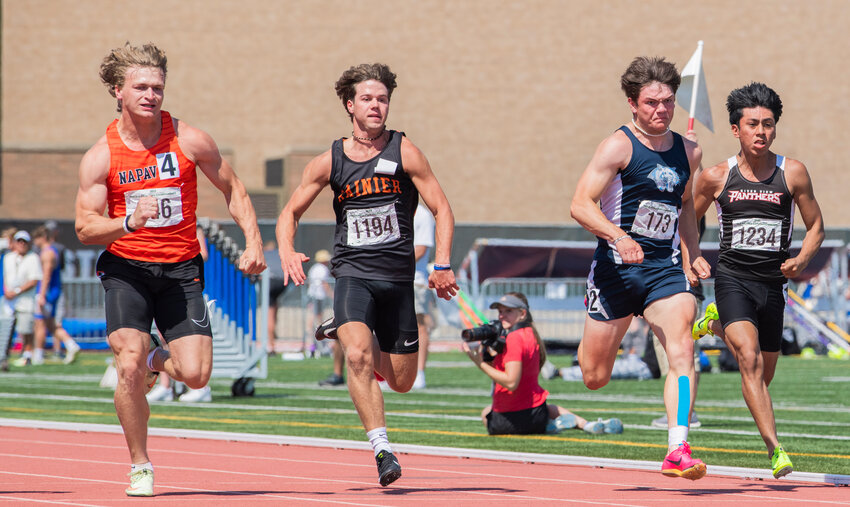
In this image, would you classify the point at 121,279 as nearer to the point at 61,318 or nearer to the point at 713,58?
the point at 61,318

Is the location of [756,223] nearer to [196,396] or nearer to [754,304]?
[754,304]

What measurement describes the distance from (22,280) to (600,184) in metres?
16.3

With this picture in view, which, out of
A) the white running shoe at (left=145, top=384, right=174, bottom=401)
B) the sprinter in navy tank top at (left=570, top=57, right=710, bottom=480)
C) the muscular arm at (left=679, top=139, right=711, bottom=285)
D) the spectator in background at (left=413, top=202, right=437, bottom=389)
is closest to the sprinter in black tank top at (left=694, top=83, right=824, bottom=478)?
the muscular arm at (left=679, top=139, right=711, bottom=285)

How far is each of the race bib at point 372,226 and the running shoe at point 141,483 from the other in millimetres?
1747

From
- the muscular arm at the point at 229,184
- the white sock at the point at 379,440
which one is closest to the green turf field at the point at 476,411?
the white sock at the point at 379,440

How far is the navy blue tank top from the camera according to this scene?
814 centimetres

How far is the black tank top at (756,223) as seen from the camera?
28.3ft

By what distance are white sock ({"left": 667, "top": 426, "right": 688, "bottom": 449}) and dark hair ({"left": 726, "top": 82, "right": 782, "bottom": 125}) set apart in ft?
6.67

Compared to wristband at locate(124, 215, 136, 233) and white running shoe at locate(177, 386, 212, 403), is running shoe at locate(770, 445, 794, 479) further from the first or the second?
white running shoe at locate(177, 386, 212, 403)

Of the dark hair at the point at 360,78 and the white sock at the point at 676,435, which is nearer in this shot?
the white sock at the point at 676,435

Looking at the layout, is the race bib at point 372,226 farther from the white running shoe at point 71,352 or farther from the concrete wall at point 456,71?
the concrete wall at point 456,71

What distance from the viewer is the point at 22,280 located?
22.6 metres

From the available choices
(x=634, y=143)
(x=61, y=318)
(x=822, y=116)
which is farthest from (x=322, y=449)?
(x=822, y=116)

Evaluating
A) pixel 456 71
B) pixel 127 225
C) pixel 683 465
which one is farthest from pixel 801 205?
pixel 456 71
